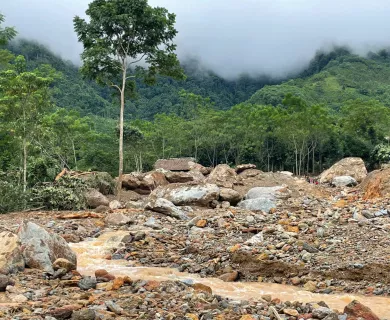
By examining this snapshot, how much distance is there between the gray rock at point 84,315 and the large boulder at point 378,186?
38.7 ft

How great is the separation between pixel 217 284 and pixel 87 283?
2.26 m

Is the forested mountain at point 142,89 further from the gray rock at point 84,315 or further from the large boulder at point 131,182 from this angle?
the gray rock at point 84,315

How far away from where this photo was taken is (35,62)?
92.9 meters

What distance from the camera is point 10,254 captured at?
234 inches

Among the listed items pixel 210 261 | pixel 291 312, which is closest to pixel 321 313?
pixel 291 312

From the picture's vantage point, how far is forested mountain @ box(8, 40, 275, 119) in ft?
263

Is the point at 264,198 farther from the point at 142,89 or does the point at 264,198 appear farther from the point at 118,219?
the point at 142,89

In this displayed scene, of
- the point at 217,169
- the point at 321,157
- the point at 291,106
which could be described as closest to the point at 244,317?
the point at 217,169

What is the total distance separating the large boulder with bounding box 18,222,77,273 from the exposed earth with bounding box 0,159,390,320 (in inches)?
2.3

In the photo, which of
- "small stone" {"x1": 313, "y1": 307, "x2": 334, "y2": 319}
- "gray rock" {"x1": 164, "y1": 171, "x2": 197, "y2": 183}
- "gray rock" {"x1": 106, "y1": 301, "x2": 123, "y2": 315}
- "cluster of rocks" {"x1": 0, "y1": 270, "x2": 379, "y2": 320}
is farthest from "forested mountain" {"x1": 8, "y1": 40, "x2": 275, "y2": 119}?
"small stone" {"x1": 313, "y1": 307, "x2": 334, "y2": 319}

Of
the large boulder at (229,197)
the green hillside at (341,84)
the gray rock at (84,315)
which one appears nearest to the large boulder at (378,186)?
the large boulder at (229,197)

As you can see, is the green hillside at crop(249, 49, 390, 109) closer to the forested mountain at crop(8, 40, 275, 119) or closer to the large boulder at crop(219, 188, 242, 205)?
the forested mountain at crop(8, 40, 275, 119)

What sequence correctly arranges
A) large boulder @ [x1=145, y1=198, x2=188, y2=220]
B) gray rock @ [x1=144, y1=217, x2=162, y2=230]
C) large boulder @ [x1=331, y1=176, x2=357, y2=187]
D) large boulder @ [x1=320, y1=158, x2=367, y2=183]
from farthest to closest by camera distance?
1. large boulder @ [x1=320, y1=158, x2=367, y2=183]
2. large boulder @ [x1=331, y1=176, x2=357, y2=187]
3. large boulder @ [x1=145, y1=198, x2=188, y2=220]
4. gray rock @ [x1=144, y1=217, x2=162, y2=230]

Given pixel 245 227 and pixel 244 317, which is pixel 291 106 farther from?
pixel 244 317
